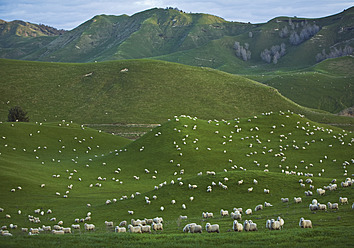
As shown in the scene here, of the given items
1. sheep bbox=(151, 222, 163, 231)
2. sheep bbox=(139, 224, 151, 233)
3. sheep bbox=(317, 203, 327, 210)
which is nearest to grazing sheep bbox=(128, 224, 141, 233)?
sheep bbox=(139, 224, 151, 233)

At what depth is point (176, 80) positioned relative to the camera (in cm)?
16550

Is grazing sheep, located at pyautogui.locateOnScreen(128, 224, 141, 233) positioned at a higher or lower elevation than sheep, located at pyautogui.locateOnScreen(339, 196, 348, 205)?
lower

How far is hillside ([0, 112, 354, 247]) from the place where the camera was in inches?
905

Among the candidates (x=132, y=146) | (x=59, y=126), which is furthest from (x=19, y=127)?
(x=132, y=146)

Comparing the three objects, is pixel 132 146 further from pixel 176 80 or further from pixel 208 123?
Answer: pixel 176 80

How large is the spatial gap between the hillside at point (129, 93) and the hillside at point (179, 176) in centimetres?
5256

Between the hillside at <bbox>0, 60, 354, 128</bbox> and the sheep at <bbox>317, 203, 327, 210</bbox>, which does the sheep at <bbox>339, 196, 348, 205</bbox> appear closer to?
the sheep at <bbox>317, 203, 327, 210</bbox>

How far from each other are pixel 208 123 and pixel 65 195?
34.6m

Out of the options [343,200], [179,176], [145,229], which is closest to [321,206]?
[343,200]

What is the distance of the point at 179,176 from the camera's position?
179 feet

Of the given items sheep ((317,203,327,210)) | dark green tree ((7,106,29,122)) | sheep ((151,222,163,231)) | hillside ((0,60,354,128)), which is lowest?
sheep ((151,222,163,231))

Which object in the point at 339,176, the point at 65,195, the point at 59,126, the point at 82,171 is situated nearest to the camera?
the point at 65,195

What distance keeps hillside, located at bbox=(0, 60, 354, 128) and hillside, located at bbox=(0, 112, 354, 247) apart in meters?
52.6

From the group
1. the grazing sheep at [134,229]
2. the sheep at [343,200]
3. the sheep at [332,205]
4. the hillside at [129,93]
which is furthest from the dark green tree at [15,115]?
the sheep at [332,205]
